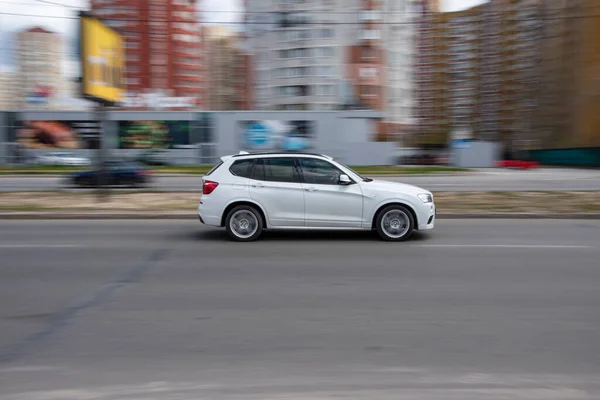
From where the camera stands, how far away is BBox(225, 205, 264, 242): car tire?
10.7 metres

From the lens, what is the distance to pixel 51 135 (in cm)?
4100

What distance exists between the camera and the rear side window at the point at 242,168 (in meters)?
10.9

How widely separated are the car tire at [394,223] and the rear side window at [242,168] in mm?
2434

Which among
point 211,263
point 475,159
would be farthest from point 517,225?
point 475,159

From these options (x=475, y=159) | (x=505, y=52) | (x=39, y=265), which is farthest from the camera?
(x=505, y=52)

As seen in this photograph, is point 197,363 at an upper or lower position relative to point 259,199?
lower

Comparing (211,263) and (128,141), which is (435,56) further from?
(211,263)

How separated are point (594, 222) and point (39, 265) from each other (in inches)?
440

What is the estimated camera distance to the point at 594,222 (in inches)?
525

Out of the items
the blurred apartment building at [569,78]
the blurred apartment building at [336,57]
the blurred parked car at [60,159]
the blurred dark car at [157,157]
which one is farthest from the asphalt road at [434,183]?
the blurred apartment building at [336,57]

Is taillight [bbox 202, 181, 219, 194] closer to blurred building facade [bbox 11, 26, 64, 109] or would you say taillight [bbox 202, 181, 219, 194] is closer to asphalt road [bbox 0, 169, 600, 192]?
asphalt road [bbox 0, 169, 600, 192]

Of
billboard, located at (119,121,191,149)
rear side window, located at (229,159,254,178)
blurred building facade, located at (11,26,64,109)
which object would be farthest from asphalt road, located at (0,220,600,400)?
blurred building facade, located at (11,26,64,109)

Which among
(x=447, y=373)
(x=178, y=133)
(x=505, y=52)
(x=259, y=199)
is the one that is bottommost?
(x=447, y=373)

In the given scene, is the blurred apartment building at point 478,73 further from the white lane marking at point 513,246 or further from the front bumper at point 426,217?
the white lane marking at point 513,246
